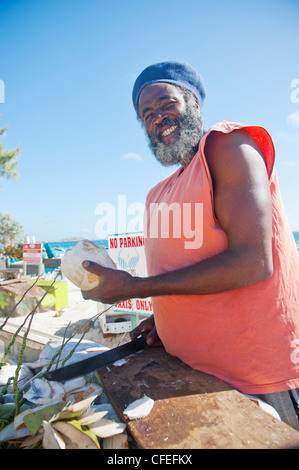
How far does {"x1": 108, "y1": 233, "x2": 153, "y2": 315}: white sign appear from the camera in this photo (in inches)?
191

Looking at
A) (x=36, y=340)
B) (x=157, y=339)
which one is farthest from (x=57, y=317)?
(x=157, y=339)

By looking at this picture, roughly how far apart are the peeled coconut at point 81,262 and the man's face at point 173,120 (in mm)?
765

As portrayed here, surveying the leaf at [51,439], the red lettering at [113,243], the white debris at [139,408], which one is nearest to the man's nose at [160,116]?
the white debris at [139,408]

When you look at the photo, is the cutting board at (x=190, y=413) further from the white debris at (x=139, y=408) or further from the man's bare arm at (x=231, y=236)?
the man's bare arm at (x=231, y=236)

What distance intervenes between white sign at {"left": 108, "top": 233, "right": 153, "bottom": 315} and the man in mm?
3513

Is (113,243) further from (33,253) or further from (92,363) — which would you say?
(33,253)

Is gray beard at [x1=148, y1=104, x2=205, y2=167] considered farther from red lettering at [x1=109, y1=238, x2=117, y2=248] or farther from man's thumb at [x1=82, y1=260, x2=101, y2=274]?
red lettering at [x1=109, y1=238, x2=117, y2=248]

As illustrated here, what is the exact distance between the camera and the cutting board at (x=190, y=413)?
0.80 metres

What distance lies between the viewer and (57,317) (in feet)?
23.9

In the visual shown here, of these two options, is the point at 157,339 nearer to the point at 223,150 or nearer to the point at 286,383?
the point at 286,383

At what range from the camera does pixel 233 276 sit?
104 cm

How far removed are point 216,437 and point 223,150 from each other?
1039 mm

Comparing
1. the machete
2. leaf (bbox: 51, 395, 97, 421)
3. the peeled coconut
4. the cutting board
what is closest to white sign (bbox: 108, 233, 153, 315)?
the machete

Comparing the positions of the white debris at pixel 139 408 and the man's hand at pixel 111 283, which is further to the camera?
the man's hand at pixel 111 283
